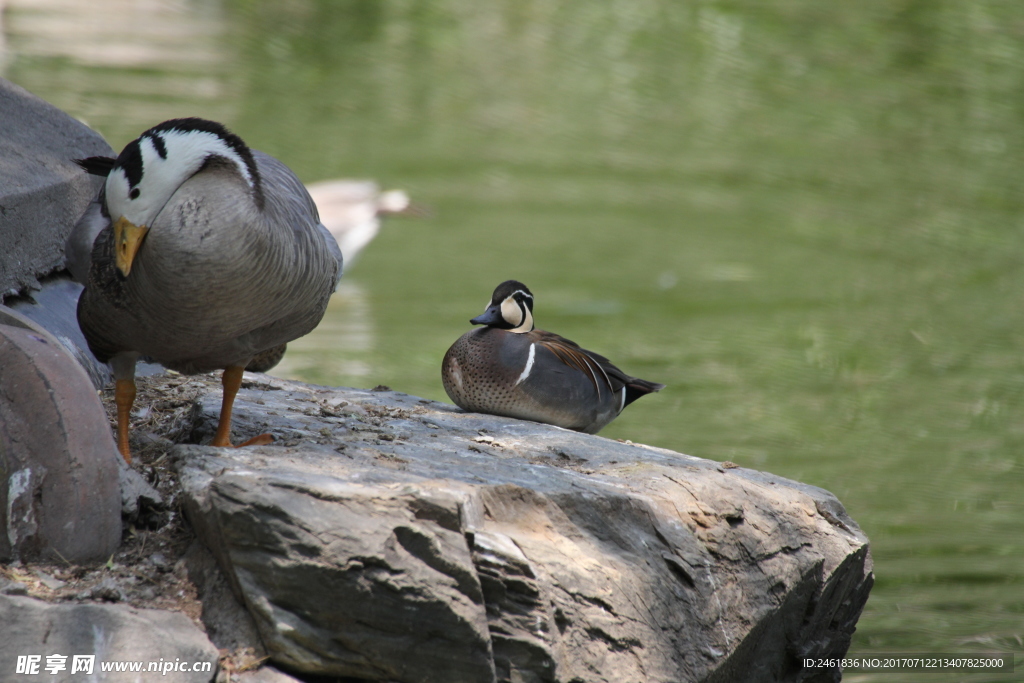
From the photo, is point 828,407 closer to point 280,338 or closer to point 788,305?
point 788,305

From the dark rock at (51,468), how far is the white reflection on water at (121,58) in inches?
345

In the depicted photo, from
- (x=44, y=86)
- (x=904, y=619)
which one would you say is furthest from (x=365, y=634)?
(x=44, y=86)

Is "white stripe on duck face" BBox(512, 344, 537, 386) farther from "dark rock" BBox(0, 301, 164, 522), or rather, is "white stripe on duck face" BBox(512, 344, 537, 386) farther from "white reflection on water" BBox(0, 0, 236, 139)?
"white reflection on water" BBox(0, 0, 236, 139)

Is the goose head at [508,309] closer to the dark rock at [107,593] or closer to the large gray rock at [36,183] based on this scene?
the large gray rock at [36,183]

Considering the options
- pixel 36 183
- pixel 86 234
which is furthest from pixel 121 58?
pixel 86 234

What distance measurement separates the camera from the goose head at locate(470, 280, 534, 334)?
4.59m

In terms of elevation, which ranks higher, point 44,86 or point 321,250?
point 321,250

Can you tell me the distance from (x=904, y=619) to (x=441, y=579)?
2.72 m

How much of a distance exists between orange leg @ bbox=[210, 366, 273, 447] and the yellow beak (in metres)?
0.62

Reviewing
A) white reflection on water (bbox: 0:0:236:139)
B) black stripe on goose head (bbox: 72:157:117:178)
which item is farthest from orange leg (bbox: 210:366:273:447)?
white reflection on water (bbox: 0:0:236:139)

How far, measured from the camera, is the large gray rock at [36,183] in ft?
13.7

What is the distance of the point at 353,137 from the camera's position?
12.8 m

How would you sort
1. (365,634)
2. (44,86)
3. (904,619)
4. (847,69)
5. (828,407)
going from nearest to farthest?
(365,634), (904,619), (828,407), (44,86), (847,69)

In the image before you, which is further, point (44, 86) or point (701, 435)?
point (44, 86)
